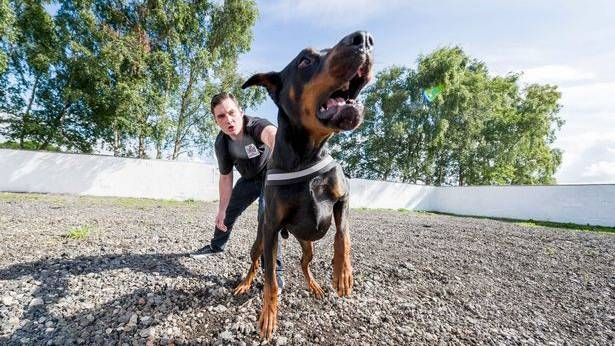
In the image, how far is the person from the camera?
12.7 feet

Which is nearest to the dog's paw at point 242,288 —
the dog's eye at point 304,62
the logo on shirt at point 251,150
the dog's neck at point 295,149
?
the logo on shirt at point 251,150

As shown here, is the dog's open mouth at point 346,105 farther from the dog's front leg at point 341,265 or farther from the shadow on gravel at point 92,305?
the shadow on gravel at point 92,305

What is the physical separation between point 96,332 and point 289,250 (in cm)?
327

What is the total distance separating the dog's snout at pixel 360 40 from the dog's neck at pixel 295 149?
741mm

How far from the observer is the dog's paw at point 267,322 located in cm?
254

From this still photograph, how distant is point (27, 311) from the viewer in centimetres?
295

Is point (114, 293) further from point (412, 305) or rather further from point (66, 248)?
point (412, 305)

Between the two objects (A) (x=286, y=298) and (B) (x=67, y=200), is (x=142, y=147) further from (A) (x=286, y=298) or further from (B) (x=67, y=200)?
(A) (x=286, y=298)

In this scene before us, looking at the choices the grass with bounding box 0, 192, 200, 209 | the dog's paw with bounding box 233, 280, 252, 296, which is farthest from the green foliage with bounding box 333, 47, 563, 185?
the dog's paw with bounding box 233, 280, 252, 296

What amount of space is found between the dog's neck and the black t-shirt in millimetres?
1417

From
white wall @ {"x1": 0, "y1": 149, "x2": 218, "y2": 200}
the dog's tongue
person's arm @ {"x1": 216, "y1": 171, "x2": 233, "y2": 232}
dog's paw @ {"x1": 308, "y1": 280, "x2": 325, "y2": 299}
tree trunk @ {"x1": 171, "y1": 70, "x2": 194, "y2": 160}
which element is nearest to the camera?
the dog's tongue

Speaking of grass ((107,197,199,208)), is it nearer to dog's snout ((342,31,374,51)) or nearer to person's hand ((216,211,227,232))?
person's hand ((216,211,227,232))

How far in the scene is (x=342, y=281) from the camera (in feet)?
8.60

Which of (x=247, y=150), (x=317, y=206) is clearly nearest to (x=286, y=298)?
(x=317, y=206)
